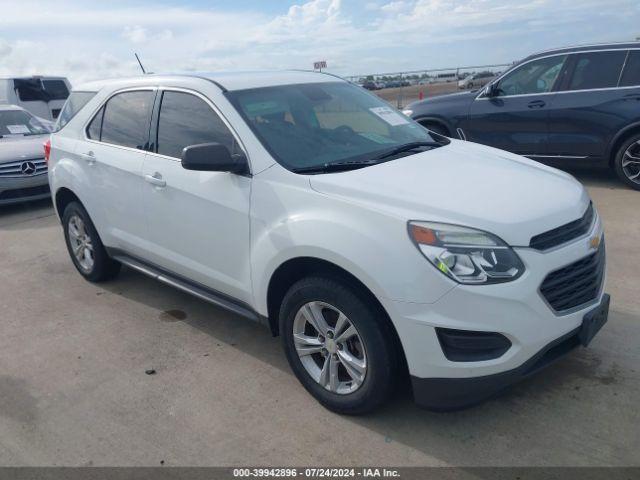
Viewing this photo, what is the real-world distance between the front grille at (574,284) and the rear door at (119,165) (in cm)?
280

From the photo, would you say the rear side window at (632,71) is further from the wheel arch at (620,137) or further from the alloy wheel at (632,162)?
the alloy wheel at (632,162)

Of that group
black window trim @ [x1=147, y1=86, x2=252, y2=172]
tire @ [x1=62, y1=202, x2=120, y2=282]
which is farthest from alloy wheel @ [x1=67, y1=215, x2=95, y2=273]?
black window trim @ [x1=147, y1=86, x2=252, y2=172]

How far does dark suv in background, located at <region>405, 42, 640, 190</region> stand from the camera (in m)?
7.04

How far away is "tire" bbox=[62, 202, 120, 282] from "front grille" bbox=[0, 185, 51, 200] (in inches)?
142

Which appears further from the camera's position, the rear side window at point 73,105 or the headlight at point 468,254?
the rear side window at point 73,105

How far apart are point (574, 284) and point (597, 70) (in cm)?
560

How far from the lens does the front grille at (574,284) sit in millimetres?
2650

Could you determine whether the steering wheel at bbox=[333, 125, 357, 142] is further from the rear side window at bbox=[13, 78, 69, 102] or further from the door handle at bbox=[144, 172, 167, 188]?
the rear side window at bbox=[13, 78, 69, 102]

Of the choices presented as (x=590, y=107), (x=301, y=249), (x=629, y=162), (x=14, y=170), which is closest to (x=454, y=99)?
(x=590, y=107)

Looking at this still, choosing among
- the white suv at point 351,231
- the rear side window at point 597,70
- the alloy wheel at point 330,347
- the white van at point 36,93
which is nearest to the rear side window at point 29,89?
the white van at point 36,93

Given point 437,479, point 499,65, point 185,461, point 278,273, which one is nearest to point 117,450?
point 185,461

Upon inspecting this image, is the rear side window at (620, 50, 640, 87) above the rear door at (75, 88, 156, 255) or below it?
above

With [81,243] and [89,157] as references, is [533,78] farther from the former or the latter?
[81,243]

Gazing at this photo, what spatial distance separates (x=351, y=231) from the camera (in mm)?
2756
